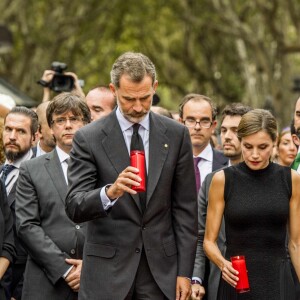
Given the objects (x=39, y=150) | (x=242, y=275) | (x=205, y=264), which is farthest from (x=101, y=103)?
(x=242, y=275)

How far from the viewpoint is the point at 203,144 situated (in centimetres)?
966

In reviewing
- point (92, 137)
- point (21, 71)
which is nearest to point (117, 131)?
point (92, 137)

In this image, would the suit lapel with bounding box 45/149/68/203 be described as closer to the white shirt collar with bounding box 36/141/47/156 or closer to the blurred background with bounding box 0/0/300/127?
the white shirt collar with bounding box 36/141/47/156

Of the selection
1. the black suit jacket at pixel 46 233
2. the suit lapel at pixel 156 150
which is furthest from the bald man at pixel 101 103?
the suit lapel at pixel 156 150

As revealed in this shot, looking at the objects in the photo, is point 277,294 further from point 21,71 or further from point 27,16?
point 27,16

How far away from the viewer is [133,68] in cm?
693

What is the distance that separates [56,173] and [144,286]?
1.66m

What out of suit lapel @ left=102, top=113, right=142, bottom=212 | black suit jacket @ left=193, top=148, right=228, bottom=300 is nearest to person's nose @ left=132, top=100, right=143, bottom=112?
suit lapel @ left=102, top=113, right=142, bottom=212

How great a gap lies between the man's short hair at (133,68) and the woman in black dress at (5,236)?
156 cm

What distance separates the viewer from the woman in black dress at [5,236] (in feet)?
25.9

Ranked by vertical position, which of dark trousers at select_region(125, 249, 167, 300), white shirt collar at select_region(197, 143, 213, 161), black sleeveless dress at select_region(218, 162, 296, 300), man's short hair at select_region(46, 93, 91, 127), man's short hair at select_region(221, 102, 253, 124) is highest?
man's short hair at select_region(221, 102, 253, 124)

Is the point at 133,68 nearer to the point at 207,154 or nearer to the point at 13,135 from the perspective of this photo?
the point at 13,135

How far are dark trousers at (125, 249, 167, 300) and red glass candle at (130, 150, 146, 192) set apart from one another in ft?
2.34

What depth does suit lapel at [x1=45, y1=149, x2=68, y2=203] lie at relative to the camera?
26.9ft
